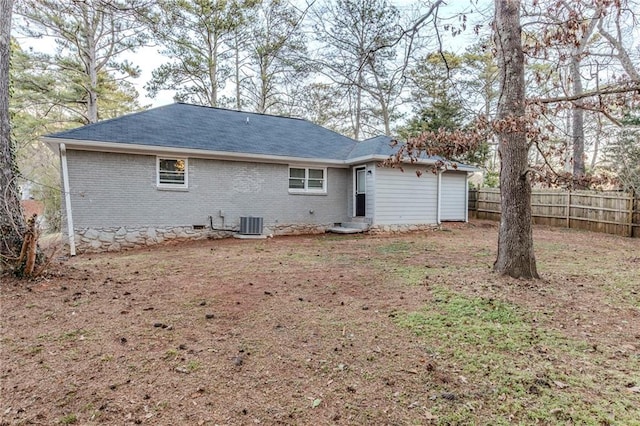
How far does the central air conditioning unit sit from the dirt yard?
4702 millimetres

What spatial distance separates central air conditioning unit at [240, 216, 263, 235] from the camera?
421 inches

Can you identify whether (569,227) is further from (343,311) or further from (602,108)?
(343,311)

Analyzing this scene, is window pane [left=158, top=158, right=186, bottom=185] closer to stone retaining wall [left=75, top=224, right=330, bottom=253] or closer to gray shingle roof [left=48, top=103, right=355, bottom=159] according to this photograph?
gray shingle roof [left=48, top=103, right=355, bottom=159]

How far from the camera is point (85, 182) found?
8773 millimetres

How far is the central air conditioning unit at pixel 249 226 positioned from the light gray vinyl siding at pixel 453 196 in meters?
8.20

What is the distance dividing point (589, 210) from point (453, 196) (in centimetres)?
477

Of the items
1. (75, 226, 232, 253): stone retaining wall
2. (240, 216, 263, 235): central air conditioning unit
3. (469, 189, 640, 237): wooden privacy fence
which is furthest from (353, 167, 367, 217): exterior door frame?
(469, 189, 640, 237): wooden privacy fence

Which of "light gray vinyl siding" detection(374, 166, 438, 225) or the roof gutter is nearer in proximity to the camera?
the roof gutter

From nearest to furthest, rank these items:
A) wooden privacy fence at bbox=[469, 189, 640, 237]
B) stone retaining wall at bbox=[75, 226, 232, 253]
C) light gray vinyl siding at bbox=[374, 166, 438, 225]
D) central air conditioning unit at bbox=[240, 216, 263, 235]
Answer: stone retaining wall at bbox=[75, 226, 232, 253] < central air conditioning unit at bbox=[240, 216, 263, 235] < wooden privacy fence at bbox=[469, 189, 640, 237] < light gray vinyl siding at bbox=[374, 166, 438, 225]

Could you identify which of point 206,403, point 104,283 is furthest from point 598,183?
point 104,283

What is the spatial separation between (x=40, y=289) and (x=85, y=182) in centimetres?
521

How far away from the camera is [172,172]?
393 inches

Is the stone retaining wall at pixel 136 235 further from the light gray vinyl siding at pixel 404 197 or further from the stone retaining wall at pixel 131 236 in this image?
the light gray vinyl siding at pixel 404 197

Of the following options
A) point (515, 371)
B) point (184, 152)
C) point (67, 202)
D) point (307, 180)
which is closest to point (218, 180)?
point (184, 152)
